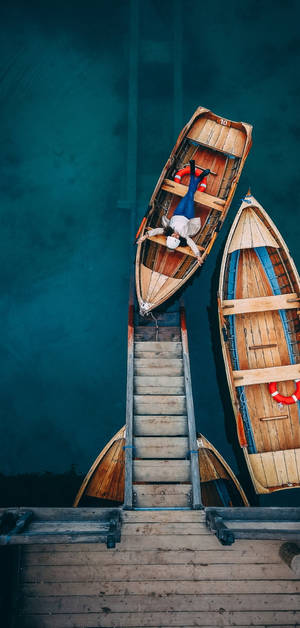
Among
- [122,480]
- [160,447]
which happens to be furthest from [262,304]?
[122,480]

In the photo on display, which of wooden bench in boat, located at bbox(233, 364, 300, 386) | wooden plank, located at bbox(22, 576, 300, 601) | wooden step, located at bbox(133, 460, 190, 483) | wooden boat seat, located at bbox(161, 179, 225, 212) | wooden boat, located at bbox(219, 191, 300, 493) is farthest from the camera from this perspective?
wooden boat seat, located at bbox(161, 179, 225, 212)

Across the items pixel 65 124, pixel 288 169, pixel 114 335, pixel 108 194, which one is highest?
pixel 65 124

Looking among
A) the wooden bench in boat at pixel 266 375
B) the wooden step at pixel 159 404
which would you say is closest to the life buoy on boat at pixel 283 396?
the wooden bench in boat at pixel 266 375

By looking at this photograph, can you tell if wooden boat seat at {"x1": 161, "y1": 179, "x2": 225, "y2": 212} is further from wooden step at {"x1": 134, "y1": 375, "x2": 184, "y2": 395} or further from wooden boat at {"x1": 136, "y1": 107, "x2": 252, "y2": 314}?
wooden step at {"x1": 134, "y1": 375, "x2": 184, "y2": 395}

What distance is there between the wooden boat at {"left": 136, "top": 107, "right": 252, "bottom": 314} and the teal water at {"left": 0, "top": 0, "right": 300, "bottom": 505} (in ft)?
4.29

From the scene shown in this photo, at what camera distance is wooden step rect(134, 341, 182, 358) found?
849 centimetres

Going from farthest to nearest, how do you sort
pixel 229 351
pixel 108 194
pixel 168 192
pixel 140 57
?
pixel 140 57, pixel 108 194, pixel 168 192, pixel 229 351

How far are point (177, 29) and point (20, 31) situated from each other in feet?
20.1

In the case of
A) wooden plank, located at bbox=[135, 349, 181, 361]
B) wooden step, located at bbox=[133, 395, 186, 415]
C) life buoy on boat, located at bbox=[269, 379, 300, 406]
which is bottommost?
wooden step, located at bbox=[133, 395, 186, 415]

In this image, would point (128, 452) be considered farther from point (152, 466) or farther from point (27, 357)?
point (27, 357)

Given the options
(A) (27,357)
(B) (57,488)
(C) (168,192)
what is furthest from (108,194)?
(B) (57,488)

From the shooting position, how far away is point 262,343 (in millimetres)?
9117

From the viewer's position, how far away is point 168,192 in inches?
403

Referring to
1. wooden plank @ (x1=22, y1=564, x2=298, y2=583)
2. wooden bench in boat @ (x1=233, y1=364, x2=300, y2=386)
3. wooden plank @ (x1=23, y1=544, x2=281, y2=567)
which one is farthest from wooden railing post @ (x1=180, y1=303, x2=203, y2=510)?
wooden bench in boat @ (x1=233, y1=364, x2=300, y2=386)
